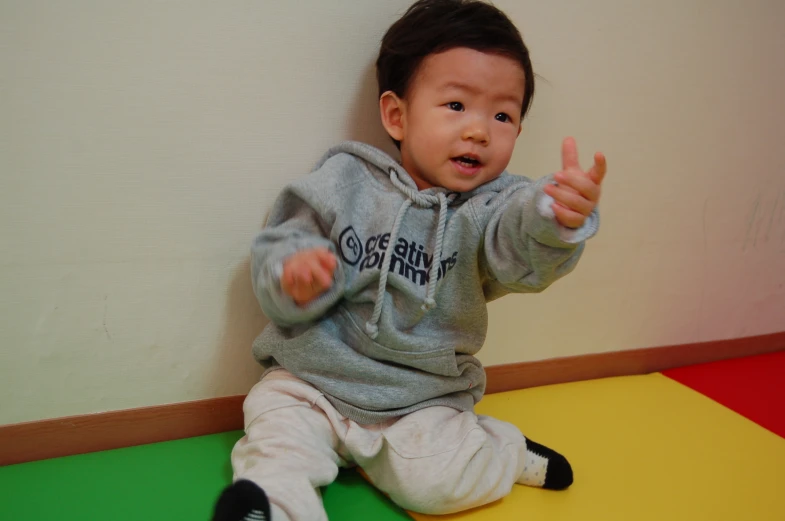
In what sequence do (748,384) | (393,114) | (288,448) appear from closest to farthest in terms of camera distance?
(288,448) < (393,114) < (748,384)

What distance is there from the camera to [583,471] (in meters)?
0.87

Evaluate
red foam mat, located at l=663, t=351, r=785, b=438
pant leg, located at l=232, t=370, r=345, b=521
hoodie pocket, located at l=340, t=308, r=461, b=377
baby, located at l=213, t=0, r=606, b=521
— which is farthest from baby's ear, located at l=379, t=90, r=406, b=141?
red foam mat, located at l=663, t=351, r=785, b=438

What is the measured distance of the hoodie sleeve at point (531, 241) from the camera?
0.63 metres

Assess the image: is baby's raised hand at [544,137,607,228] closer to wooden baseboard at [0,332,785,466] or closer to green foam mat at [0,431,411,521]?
green foam mat at [0,431,411,521]

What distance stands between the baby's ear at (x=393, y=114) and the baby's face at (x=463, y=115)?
2 centimetres

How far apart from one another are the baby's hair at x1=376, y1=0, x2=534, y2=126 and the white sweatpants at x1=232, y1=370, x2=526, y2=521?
0.45m

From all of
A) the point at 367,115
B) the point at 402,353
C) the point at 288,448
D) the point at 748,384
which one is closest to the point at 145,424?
the point at 288,448

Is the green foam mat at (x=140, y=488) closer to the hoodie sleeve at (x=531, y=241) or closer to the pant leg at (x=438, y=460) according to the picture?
the pant leg at (x=438, y=460)

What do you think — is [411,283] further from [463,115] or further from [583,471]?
[583,471]

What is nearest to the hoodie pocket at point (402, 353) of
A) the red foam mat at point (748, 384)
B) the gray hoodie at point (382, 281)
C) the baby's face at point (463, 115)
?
the gray hoodie at point (382, 281)

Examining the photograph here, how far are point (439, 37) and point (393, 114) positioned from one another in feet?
0.40

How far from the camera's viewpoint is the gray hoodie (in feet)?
2.53

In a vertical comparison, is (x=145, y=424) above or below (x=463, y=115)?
below

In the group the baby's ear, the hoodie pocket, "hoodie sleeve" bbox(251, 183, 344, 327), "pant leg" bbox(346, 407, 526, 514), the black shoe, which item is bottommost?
"pant leg" bbox(346, 407, 526, 514)
